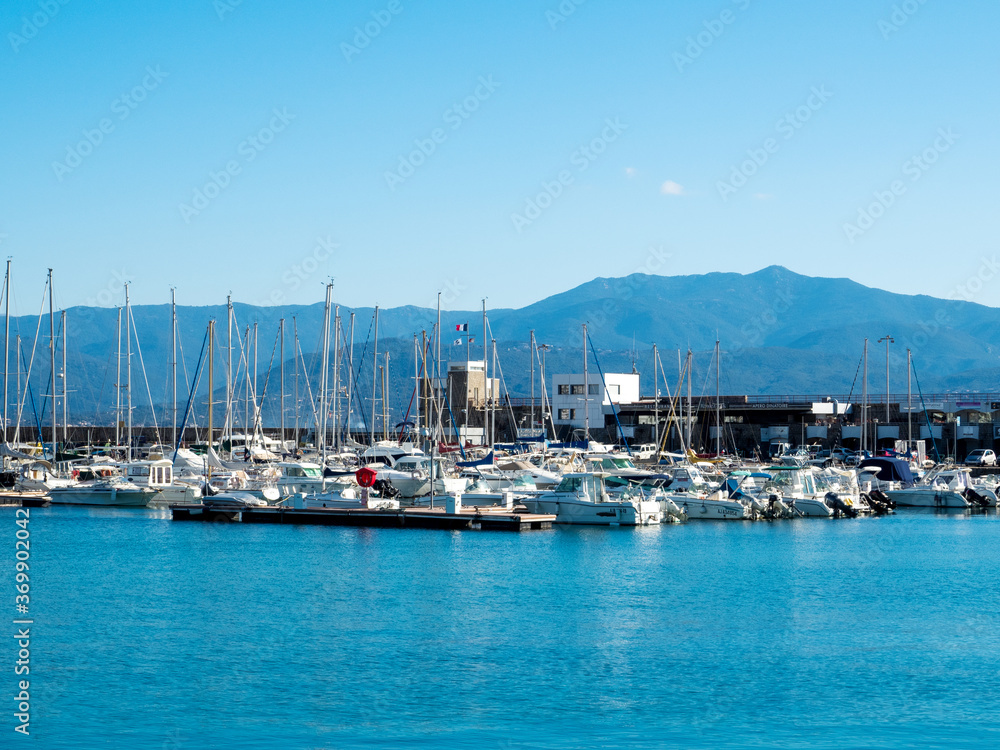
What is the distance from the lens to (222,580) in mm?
35781

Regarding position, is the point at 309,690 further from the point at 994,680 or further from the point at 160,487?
the point at 160,487

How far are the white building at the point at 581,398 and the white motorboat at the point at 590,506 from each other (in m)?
51.8

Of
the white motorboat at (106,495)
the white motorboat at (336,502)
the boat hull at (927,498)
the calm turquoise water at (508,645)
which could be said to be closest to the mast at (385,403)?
the white motorboat at (106,495)

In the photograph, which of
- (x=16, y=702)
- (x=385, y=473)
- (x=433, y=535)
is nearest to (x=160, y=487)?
(x=385, y=473)

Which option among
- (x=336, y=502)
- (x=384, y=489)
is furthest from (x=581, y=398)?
(x=336, y=502)

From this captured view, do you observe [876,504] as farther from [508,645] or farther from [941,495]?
[508,645]

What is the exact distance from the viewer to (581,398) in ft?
346

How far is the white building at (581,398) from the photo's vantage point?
103875mm

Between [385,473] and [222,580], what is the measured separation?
2288 centimetres

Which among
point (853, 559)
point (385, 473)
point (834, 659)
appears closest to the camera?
point (834, 659)

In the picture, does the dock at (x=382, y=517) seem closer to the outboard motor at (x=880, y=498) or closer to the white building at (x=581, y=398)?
the outboard motor at (x=880, y=498)

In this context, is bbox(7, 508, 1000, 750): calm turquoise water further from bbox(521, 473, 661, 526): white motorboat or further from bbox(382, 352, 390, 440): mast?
bbox(382, 352, 390, 440): mast

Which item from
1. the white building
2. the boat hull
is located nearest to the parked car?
the boat hull

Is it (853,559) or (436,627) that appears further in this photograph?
(853,559)
